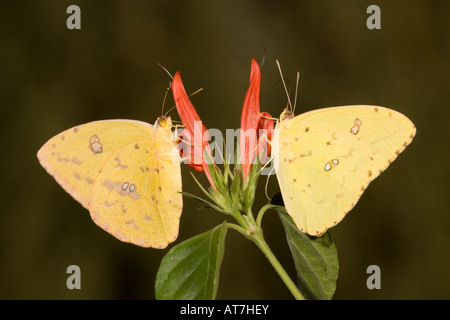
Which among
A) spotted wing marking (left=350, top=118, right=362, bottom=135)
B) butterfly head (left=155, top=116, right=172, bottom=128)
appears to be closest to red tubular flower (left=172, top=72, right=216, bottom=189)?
butterfly head (left=155, top=116, right=172, bottom=128)

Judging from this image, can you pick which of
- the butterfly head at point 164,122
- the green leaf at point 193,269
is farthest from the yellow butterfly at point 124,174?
the green leaf at point 193,269

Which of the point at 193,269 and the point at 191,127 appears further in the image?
the point at 191,127

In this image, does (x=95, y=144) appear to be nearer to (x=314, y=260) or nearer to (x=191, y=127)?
(x=191, y=127)

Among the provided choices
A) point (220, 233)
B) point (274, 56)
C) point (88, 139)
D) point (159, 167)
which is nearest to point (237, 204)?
point (220, 233)

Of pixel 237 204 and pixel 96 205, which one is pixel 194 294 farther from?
pixel 96 205

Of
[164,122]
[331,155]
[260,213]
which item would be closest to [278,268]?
[260,213]

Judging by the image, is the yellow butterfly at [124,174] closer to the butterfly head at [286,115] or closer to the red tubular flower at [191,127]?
the red tubular flower at [191,127]
